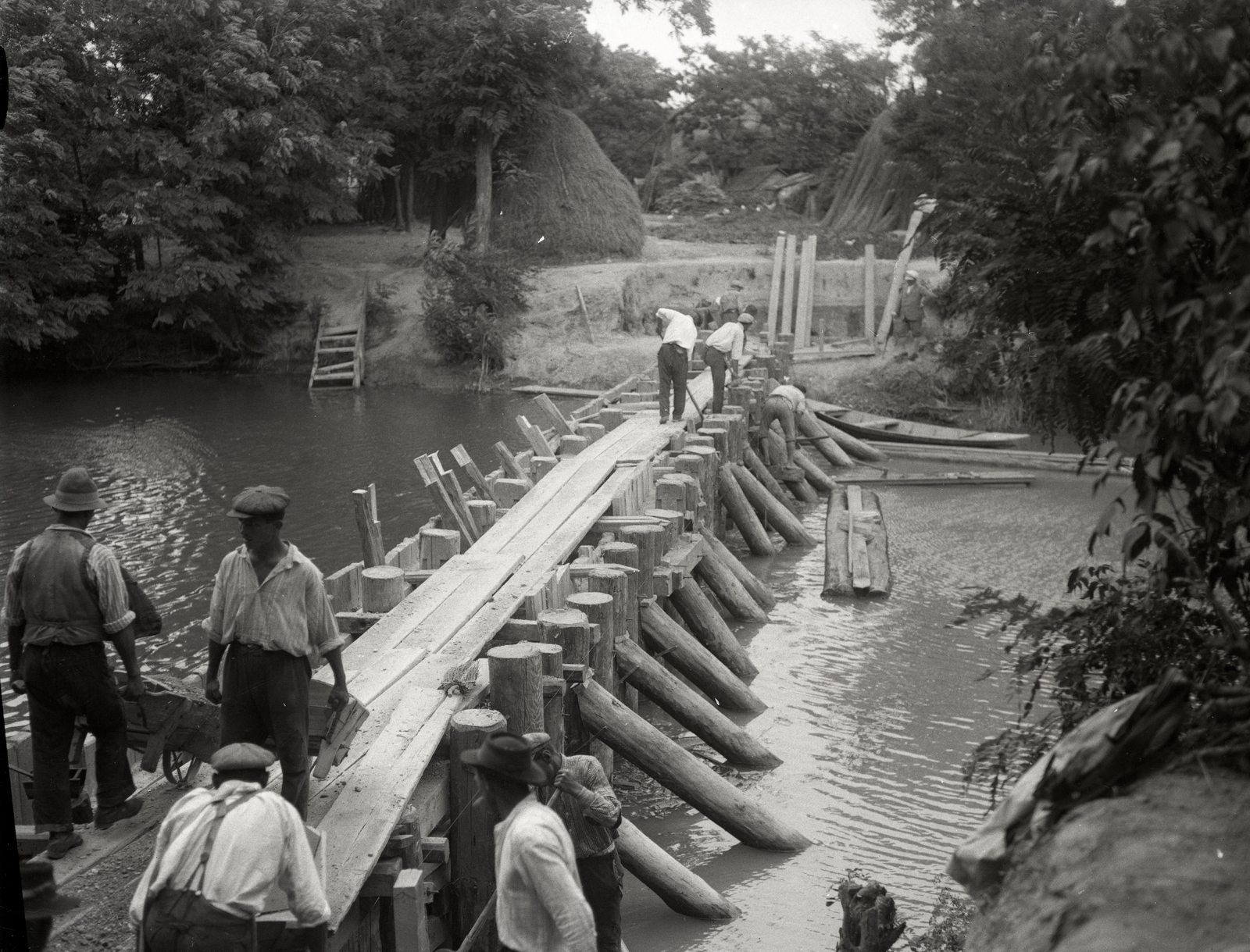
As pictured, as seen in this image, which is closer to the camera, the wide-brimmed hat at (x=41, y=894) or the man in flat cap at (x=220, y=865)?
the man in flat cap at (x=220, y=865)

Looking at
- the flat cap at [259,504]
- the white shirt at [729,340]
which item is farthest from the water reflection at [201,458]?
the flat cap at [259,504]

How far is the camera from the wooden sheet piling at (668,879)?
24.1ft

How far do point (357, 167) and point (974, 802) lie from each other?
2455cm

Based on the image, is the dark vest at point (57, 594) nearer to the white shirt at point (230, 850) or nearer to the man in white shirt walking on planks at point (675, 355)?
the white shirt at point (230, 850)

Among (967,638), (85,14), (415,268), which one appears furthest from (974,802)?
(415,268)

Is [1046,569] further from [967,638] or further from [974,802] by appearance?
[974,802]

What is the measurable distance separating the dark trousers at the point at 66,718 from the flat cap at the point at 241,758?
160cm

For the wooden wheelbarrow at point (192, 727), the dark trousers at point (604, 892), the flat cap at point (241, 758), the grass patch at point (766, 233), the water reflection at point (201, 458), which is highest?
the grass patch at point (766, 233)

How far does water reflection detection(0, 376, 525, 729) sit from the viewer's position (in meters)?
15.5

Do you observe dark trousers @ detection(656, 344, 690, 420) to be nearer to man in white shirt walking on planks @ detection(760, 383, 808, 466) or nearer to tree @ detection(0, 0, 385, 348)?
man in white shirt walking on planks @ detection(760, 383, 808, 466)

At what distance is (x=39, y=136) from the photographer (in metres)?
24.4

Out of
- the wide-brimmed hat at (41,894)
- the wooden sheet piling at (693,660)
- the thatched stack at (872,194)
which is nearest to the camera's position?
the wide-brimmed hat at (41,894)

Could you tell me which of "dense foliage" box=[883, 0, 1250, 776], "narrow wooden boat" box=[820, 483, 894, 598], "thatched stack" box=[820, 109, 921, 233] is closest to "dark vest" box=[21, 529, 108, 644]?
"dense foliage" box=[883, 0, 1250, 776]

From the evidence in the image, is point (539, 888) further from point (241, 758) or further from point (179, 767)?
point (179, 767)
